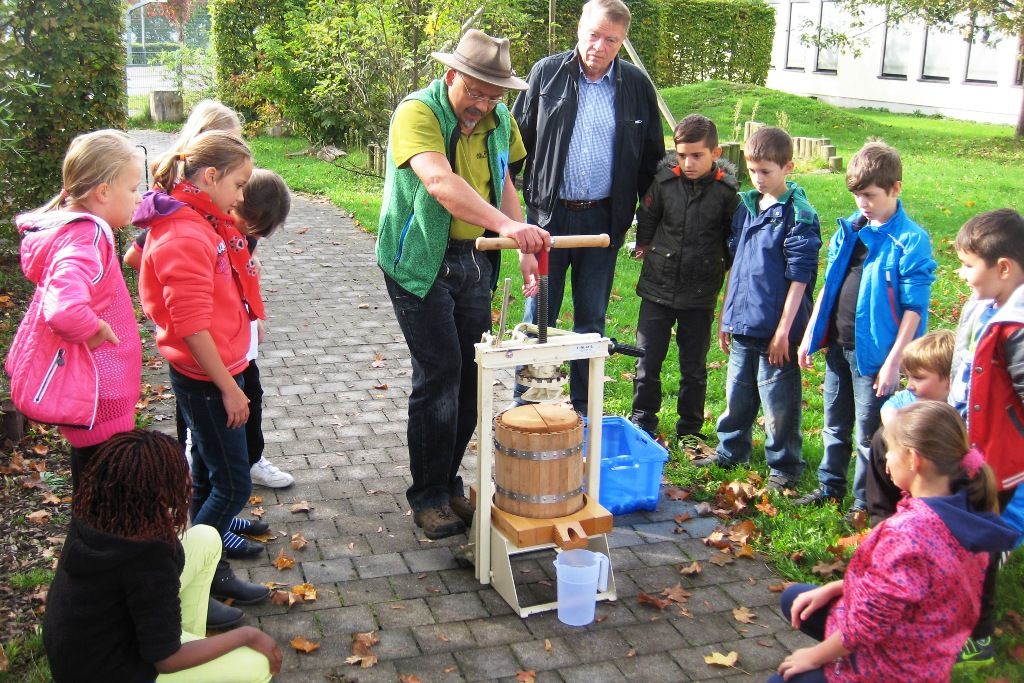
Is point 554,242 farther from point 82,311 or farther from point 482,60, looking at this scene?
point 82,311

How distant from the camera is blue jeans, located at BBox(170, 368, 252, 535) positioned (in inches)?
157

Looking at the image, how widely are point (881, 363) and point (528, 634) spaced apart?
6.97ft

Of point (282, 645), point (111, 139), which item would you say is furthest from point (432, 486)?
point (111, 139)

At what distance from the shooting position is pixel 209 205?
3.94 metres

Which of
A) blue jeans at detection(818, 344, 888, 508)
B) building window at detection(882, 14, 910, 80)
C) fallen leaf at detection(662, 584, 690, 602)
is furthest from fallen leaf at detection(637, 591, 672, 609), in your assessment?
building window at detection(882, 14, 910, 80)

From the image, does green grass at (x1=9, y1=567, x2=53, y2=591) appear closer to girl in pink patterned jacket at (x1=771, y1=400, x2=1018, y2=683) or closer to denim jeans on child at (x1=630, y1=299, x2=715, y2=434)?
girl in pink patterned jacket at (x1=771, y1=400, x2=1018, y2=683)

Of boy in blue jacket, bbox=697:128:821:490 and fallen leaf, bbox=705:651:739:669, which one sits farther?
boy in blue jacket, bbox=697:128:821:490

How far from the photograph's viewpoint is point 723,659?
12.6 feet

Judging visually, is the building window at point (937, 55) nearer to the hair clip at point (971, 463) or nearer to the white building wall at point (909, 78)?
the white building wall at point (909, 78)

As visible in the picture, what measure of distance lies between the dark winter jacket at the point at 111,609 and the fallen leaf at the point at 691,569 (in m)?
2.39

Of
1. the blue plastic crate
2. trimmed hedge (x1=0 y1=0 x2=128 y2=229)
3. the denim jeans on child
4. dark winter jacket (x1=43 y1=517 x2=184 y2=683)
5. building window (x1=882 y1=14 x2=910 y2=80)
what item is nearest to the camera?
dark winter jacket (x1=43 y1=517 x2=184 y2=683)

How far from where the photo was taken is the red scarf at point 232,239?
392 centimetres

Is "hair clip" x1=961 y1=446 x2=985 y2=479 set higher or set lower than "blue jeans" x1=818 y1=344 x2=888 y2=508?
higher

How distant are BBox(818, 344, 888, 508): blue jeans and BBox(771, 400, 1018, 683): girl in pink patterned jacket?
1701mm
